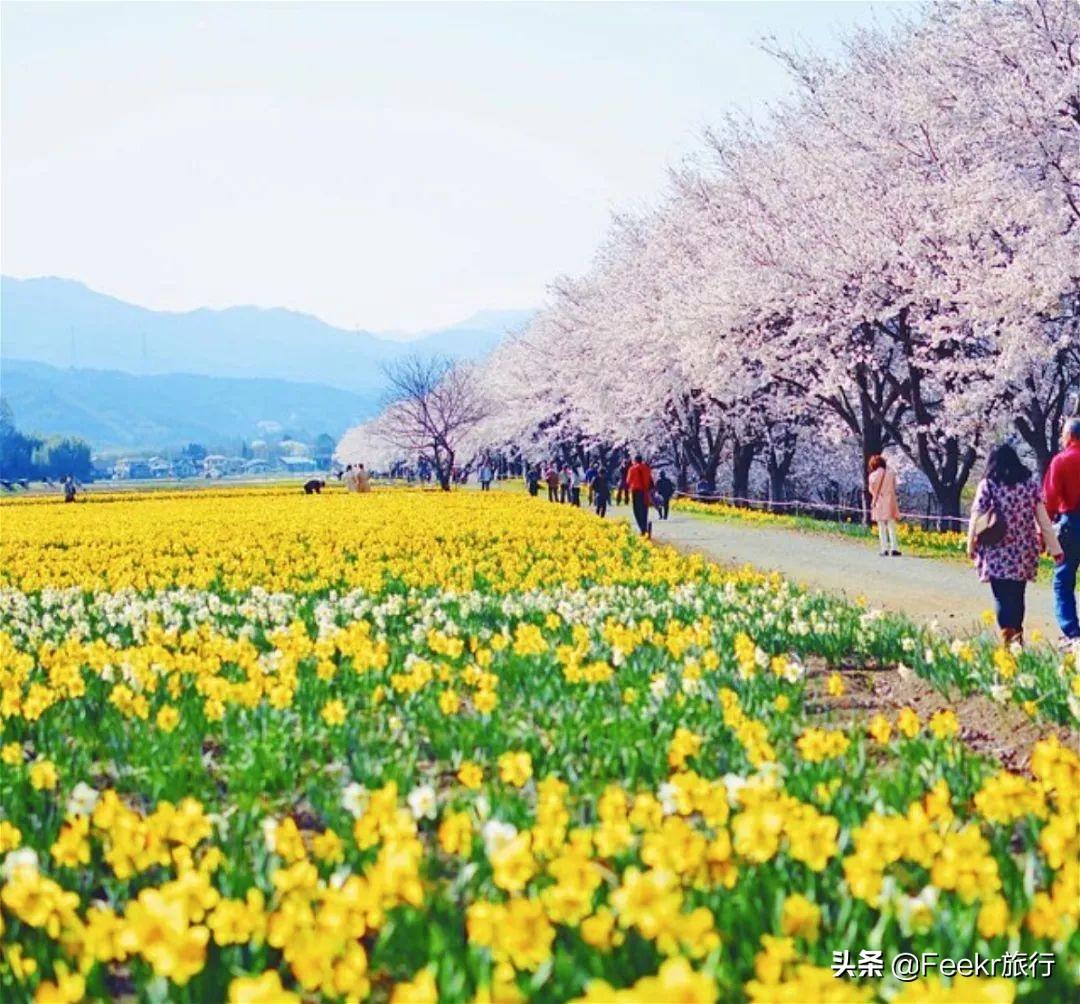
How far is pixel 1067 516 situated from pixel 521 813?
26.7 feet

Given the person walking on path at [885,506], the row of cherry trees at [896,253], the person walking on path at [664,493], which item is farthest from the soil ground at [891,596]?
the row of cherry trees at [896,253]

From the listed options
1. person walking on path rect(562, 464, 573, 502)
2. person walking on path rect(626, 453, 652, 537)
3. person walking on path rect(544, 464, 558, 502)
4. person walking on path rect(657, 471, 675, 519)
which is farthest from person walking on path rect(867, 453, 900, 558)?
person walking on path rect(544, 464, 558, 502)

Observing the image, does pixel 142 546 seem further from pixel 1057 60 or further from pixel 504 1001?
pixel 504 1001

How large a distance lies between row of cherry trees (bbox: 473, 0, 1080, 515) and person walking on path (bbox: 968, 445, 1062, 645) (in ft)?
38.7

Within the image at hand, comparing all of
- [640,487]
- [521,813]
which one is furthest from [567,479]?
[521,813]

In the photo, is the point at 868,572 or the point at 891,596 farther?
the point at 868,572

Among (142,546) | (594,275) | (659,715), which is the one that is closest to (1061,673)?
(659,715)

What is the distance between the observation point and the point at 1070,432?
39.2 feet

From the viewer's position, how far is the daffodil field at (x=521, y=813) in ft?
12.8

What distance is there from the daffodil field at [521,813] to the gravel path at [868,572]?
326cm

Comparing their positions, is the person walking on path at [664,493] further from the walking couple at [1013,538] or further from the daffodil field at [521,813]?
the walking couple at [1013,538]

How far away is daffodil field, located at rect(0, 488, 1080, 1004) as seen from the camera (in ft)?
12.8

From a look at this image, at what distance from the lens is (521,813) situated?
5535 mm

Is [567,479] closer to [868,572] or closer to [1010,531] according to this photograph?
[868,572]
